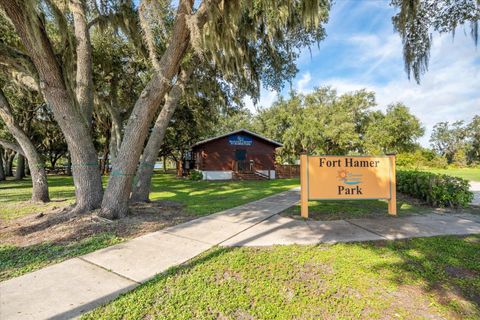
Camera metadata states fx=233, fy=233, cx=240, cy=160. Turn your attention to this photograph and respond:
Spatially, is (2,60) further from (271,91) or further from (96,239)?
(271,91)

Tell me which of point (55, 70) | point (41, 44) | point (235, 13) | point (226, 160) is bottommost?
point (226, 160)

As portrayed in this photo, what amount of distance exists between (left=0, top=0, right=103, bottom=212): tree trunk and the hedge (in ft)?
29.5

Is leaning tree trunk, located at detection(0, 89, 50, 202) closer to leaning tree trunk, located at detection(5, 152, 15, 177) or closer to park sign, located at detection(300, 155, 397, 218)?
park sign, located at detection(300, 155, 397, 218)

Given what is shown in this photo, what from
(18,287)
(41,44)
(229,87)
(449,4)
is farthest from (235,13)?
(229,87)

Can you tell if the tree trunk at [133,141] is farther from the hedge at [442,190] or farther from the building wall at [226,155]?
the building wall at [226,155]

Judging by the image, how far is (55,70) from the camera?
503 centimetres

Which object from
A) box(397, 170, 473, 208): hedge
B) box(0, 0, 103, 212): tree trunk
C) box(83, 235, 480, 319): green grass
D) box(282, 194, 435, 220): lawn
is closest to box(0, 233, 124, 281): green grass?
box(83, 235, 480, 319): green grass

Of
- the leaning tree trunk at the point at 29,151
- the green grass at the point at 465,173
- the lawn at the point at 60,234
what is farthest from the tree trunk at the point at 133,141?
the green grass at the point at 465,173

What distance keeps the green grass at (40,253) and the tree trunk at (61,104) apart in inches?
68.2

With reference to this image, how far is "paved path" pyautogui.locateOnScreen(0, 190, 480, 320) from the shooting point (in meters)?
2.36

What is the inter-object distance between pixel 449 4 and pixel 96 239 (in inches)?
334

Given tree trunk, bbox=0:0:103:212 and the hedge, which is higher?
tree trunk, bbox=0:0:103:212

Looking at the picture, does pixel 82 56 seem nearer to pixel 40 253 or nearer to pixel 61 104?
pixel 61 104

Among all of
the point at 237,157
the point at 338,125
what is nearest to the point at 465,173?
the point at 338,125
